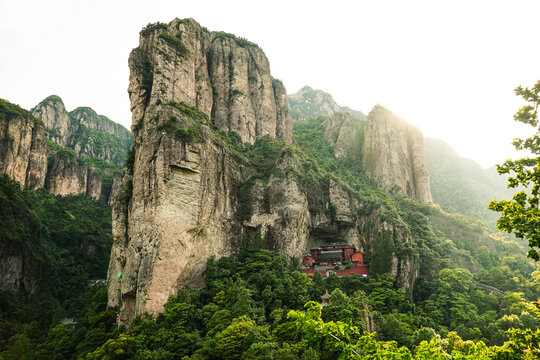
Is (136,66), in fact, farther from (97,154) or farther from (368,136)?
(97,154)

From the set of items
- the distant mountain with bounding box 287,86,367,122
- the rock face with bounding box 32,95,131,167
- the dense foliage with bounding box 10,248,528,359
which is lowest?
the dense foliage with bounding box 10,248,528,359

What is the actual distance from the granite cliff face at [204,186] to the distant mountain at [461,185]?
5206 cm

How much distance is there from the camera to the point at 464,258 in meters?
49.4

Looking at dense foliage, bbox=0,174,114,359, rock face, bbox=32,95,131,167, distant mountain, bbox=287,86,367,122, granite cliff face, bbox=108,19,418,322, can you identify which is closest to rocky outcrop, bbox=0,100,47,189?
dense foliage, bbox=0,174,114,359

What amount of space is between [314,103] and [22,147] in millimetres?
128260

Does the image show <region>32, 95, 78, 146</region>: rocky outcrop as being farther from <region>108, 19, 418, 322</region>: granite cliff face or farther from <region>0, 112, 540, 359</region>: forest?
<region>108, 19, 418, 322</region>: granite cliff face

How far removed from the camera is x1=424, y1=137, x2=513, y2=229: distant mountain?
88562 mm

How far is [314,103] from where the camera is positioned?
544 feet

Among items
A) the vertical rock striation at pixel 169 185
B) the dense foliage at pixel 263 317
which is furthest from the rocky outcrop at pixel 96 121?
the dense foliage at pixel 263 317

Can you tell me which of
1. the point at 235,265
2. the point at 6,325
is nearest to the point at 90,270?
the point at 6,325

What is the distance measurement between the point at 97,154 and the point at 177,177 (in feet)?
358

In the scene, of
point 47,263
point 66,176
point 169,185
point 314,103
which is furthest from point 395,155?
point 314,103

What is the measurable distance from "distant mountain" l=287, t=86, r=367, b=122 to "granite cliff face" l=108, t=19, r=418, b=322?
9543cm

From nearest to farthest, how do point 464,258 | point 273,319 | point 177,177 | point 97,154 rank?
1. point 273,319
2. point 177,177
3. point 464,258
4. point 97,154
